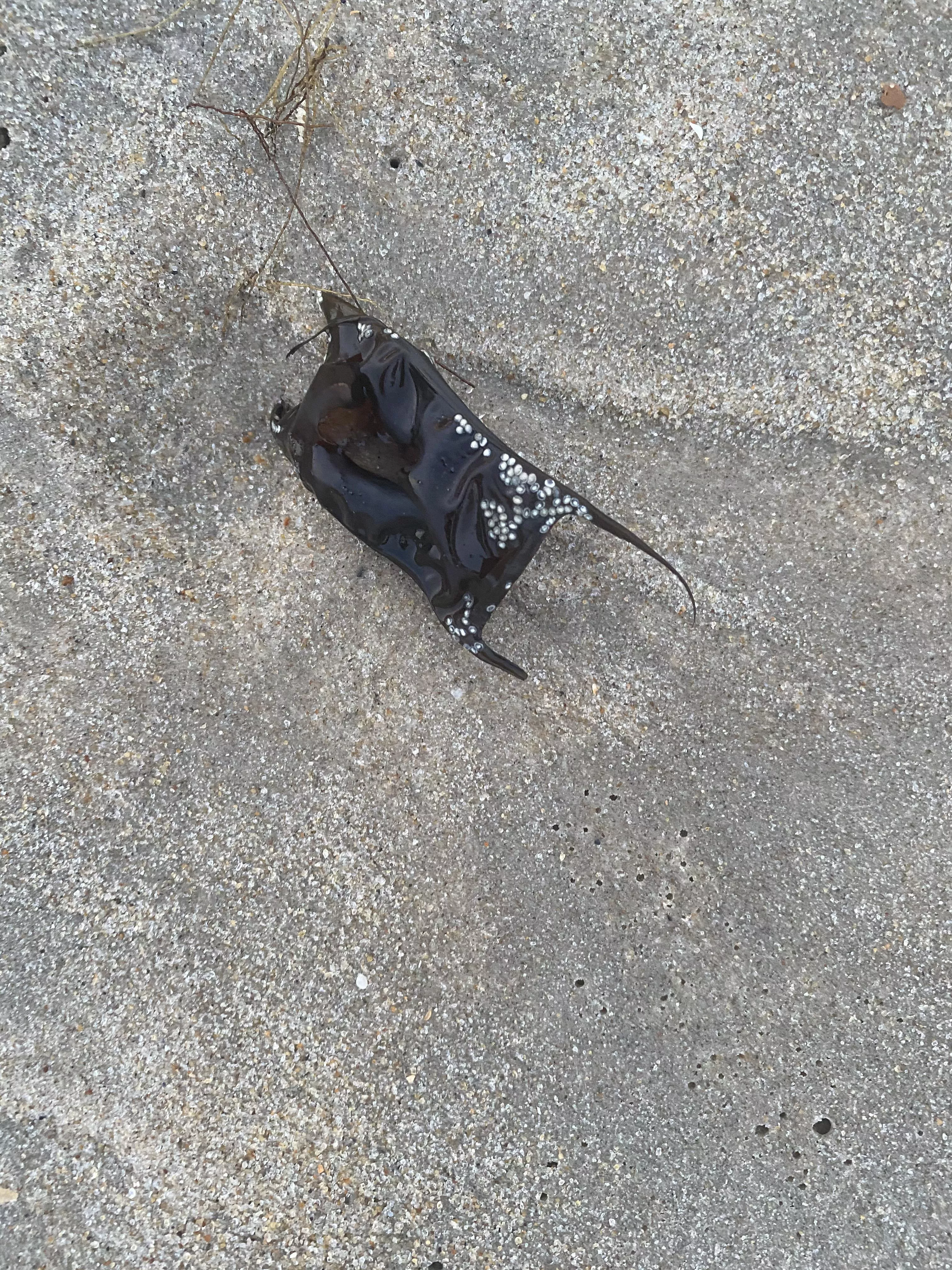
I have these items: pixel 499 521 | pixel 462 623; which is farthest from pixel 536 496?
pixel 462 623

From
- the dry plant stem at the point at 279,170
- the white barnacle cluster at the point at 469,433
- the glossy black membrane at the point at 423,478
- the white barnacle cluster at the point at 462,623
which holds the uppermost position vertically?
the dry plant stem at the point at 279,170

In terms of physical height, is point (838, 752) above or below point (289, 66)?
below

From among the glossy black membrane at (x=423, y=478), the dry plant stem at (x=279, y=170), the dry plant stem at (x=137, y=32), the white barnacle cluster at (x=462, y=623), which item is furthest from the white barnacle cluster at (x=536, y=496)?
the dry plant stem at (x=137, y=32)

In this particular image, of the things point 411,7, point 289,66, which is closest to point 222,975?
point 289,66

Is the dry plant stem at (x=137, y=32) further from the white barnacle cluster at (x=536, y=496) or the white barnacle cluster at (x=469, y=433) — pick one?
the white barnacle cluster at (x=536, y=496)

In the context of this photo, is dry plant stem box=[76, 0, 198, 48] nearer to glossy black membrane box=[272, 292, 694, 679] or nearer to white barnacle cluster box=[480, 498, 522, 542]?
glossy black membrane box=[272, 292, 694, 679]

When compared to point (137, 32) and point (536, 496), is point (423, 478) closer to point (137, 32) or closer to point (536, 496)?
point (536, 496)

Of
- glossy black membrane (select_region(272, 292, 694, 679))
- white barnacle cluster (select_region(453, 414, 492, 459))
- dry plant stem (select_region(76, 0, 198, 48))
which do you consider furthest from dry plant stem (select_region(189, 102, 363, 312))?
white barnacle cluster (select_region(453, 414, 492, 459))

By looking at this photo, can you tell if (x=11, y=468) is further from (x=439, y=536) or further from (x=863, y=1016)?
(x=863, y=1016)
